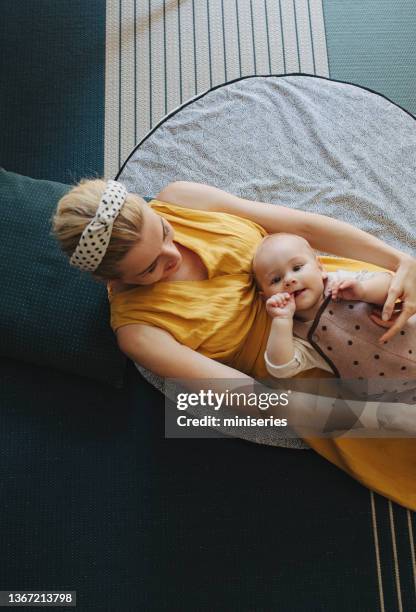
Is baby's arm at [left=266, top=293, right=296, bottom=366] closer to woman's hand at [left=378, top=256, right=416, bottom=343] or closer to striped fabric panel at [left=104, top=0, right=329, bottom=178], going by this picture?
woman's hand at [left=378, top=256, right=416, bottom=343]

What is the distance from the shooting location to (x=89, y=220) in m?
1.11

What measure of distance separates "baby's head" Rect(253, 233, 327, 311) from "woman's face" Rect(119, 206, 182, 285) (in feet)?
0.63

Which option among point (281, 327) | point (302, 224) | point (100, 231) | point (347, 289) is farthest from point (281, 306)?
point (100, 231)

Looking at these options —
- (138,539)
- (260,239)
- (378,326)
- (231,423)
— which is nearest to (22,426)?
(138,539)

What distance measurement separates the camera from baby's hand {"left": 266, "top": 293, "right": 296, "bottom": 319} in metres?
1.23

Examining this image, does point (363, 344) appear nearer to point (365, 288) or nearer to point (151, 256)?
point (365, 288)

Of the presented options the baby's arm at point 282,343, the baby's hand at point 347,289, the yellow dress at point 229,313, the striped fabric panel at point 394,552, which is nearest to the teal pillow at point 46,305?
the yellow dress at point 229,313

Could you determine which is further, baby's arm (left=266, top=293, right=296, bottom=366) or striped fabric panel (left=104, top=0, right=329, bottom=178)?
striped fabric panel (left=104, top=0, right=329, bottom=178)

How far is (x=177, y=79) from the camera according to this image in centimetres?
191

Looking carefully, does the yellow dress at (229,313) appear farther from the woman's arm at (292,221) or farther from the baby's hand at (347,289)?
the baby's hand at (347,289)

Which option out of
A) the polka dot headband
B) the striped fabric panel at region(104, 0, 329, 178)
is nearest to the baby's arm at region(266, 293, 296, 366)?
the polka dot headband

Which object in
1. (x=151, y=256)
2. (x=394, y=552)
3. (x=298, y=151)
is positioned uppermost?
(x=298, y=151)

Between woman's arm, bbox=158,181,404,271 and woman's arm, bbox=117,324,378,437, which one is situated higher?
woman's arm, bbox=158,181,404,271

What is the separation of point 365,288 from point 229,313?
30cm
